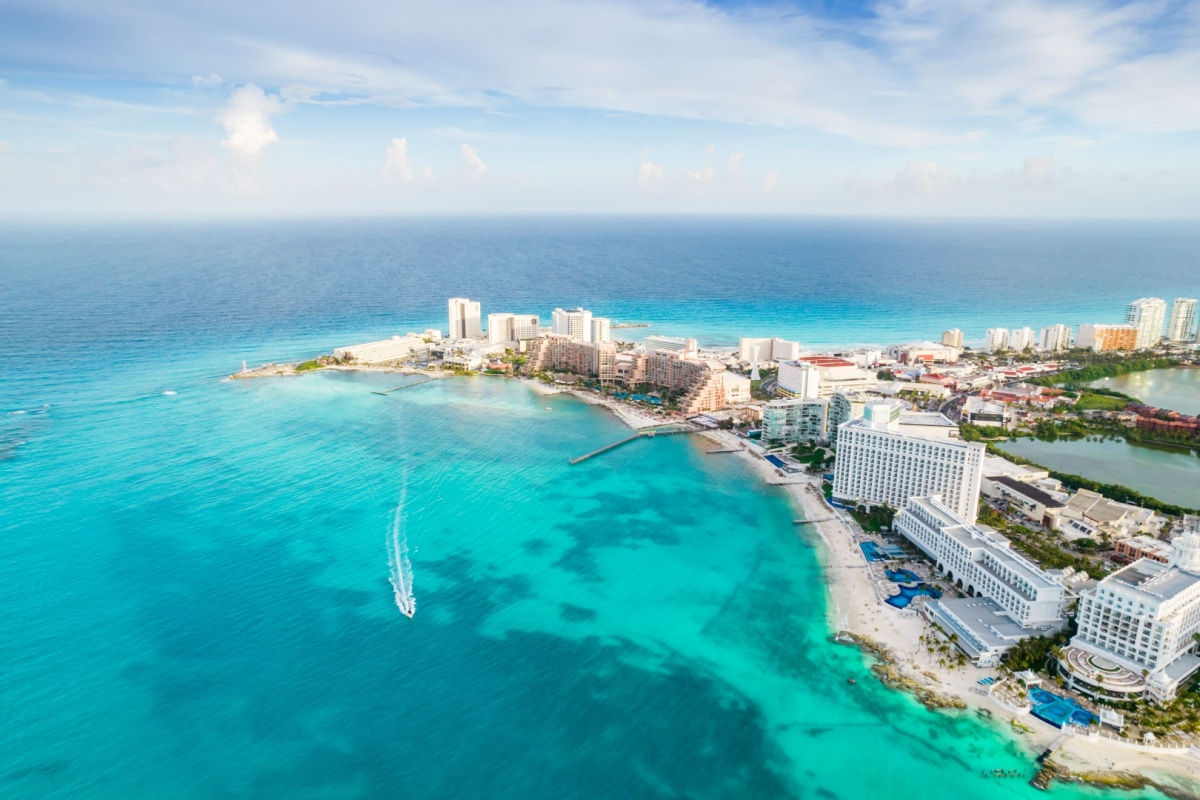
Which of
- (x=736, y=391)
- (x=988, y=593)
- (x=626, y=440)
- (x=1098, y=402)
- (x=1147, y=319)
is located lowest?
(x=988, y=593)

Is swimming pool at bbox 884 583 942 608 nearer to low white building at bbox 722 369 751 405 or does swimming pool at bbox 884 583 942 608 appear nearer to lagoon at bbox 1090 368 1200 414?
low white building at bbox 722 369 751 405

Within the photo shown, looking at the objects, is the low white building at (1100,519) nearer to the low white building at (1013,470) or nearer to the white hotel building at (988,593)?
the low white building at (1013,470)

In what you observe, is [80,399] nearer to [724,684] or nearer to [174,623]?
[174,623]

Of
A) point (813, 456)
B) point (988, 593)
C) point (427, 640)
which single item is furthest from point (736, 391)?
point (427, 640)

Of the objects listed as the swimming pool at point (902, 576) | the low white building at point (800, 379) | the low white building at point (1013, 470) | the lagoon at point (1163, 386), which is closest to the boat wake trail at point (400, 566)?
the swimming pool at point (902, 576)

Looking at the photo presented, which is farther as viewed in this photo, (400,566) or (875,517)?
(875,517)

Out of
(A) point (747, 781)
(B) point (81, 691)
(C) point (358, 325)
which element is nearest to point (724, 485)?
(A) point (747, 781)

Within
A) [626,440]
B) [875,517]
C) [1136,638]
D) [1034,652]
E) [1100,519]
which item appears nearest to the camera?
[1136,638]

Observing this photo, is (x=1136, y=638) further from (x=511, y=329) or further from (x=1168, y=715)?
(x=511, y=329)
